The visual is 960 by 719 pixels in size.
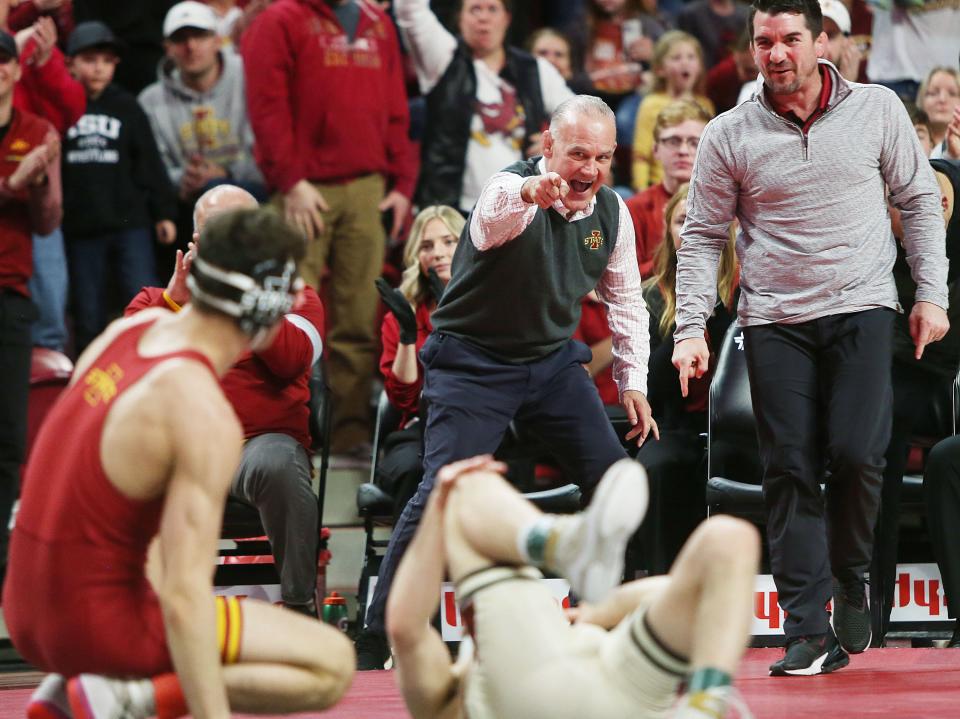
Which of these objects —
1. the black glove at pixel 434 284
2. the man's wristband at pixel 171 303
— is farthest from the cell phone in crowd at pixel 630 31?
the man's wristband at pixel 171 303

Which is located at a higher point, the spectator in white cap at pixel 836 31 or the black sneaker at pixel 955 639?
the spectator in white cap at pixel 836 31

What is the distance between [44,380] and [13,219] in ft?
2.40

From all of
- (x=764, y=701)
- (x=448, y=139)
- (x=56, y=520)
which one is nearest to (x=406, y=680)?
(x=56, y=520)

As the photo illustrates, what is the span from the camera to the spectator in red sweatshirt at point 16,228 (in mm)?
6145

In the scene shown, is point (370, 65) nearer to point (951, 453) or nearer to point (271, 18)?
point (271, 18)

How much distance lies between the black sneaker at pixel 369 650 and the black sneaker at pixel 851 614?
5.02 feet

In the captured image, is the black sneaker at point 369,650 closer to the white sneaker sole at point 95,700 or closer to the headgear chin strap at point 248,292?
the white sneaker sole at point 95,700

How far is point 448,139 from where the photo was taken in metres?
7.65

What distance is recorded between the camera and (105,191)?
739 centimetres

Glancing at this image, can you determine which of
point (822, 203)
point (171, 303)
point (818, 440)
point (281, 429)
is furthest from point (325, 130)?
point (818, 440)

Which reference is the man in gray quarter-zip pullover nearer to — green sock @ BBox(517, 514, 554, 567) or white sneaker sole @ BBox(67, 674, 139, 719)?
green sock @ BBox(517, 514, 554, 567)

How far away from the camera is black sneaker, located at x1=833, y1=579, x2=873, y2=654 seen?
4.84 m

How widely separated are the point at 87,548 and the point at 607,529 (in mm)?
1070


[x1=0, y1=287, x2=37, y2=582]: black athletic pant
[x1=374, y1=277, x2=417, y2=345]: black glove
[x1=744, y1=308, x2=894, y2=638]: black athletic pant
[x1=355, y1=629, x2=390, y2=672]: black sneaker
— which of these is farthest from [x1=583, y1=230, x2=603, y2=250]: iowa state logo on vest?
[x1=0, y1=287, x2=37, y2=582]: black athletic pant
